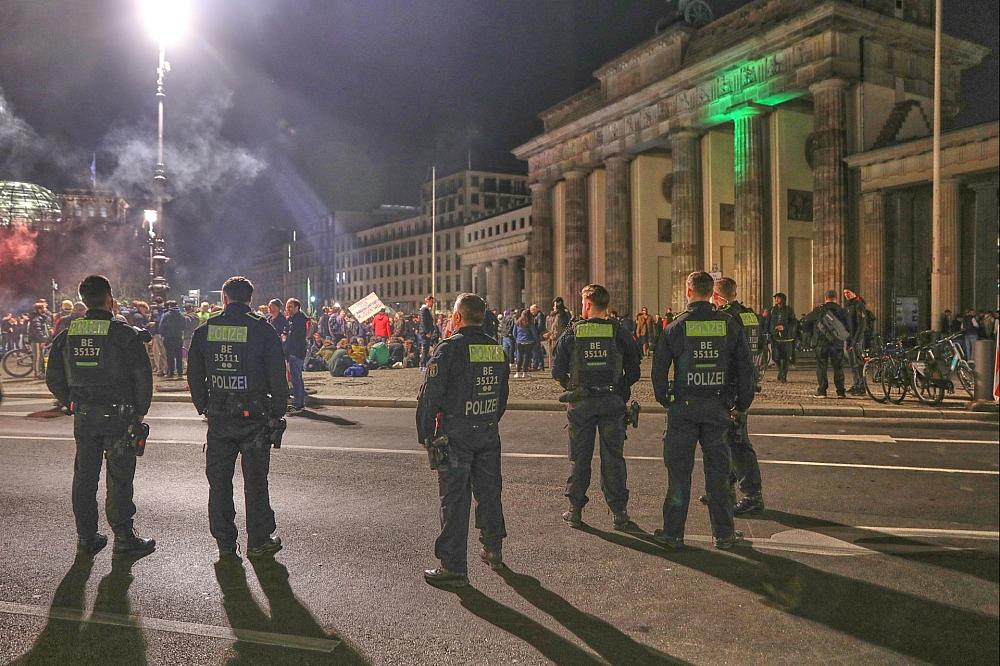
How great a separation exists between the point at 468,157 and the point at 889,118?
78103mm

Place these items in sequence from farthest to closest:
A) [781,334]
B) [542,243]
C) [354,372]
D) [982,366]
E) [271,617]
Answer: [542,243] < [354,372] < [781,334] < [982,366] < [271,617]

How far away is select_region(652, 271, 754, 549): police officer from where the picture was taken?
5.54 meters

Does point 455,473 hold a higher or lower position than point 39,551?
higher

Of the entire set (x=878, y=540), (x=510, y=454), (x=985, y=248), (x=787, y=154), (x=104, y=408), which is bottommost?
(x=878, y=540)

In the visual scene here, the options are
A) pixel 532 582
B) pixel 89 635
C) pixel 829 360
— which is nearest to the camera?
pixel 89 635

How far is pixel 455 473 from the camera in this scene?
4980 millimetres

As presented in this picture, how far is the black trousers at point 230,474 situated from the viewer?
17.8ft

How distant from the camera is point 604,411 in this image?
6.21 meters

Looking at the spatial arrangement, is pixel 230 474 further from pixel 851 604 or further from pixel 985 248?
pixel 985 248

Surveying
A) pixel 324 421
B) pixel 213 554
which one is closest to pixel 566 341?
pixel 213 554

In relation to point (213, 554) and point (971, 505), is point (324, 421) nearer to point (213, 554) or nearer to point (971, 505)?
point (213, 554)

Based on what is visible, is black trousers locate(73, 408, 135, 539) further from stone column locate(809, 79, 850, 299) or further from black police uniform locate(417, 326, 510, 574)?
stone column locate(809, 79, 850, 299)

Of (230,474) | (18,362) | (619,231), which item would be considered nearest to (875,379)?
(230,474)

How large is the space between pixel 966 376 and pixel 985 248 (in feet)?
59.7
